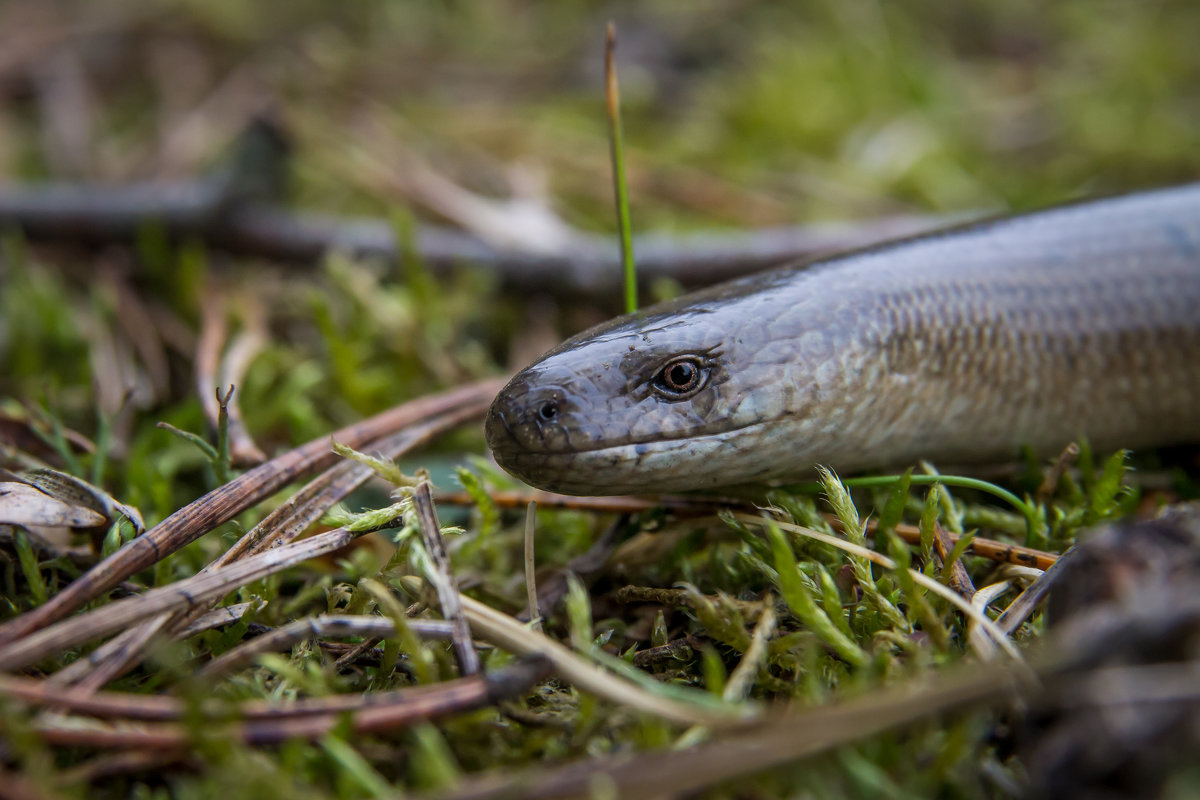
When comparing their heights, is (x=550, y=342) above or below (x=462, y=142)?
below

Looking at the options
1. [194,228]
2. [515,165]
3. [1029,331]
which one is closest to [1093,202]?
[1029,331]

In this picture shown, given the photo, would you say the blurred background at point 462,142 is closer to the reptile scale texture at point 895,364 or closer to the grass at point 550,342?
the grass at point 550,342

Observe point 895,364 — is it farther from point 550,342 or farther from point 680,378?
point 550,342

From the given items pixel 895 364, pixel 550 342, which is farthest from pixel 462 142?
pixel 895 364

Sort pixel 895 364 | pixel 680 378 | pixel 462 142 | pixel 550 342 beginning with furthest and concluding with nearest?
pixel 462 142 < pixel 550 342 < pixel 895 364 < pixel 680 378

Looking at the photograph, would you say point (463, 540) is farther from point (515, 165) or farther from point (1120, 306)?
point (515, 165)

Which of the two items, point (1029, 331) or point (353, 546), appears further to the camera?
point (1029, 331)

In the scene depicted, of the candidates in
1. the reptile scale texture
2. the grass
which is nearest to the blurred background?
the grass

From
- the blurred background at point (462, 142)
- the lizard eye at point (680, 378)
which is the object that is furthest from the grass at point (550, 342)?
the lizard eye at point (680, 378)
